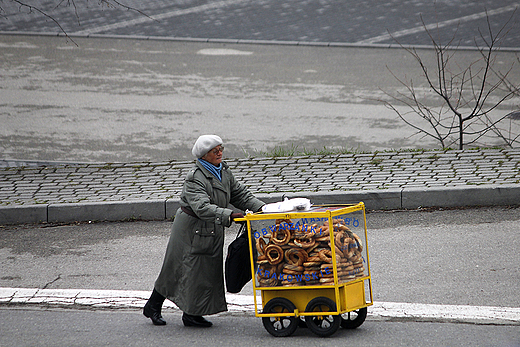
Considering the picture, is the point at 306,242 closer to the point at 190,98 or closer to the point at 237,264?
the point at 237,264

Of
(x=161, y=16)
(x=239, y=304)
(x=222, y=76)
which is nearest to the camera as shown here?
(x=239, y=304)

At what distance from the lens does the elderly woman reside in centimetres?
556

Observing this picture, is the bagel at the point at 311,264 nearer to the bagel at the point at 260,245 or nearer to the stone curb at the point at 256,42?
the bagel at the point at 260,245

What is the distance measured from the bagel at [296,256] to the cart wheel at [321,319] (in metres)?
0.31

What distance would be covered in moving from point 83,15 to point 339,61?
1000 cm

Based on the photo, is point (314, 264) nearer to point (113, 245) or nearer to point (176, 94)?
point (113, 245)

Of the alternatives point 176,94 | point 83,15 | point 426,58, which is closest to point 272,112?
point 176,94

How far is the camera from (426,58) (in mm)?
17719

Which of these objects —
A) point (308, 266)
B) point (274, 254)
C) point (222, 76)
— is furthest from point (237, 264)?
point (222, 76)

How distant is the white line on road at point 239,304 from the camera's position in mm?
5680

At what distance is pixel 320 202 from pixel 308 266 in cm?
364

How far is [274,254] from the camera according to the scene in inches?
209

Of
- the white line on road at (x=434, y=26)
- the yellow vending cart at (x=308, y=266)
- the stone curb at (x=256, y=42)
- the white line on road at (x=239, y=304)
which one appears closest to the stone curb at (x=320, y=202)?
the white line on road at (x=239, y=304)

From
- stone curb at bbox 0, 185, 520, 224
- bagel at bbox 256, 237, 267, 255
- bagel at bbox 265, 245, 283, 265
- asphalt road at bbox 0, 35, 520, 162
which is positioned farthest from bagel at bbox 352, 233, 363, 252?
asphalt road at bbox 0, 35, 520, 162
